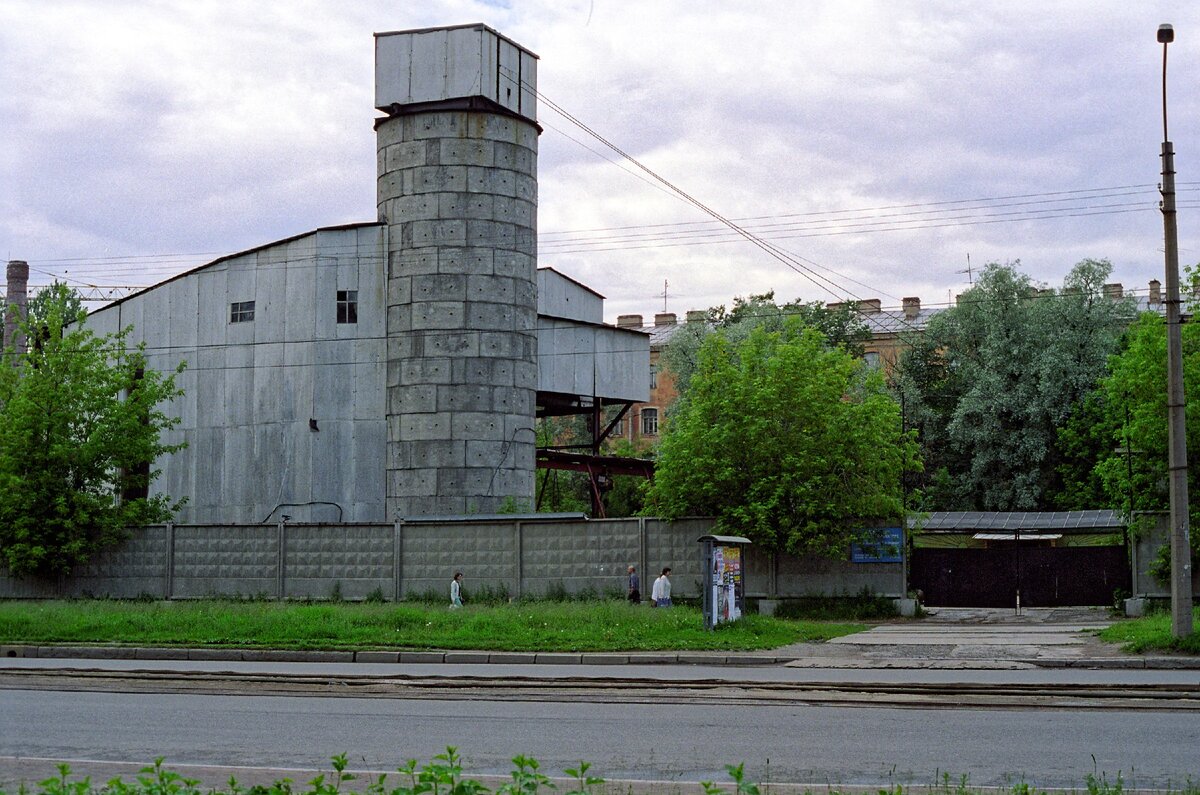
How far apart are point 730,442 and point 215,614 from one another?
41.5ft

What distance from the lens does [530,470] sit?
40.8 meters

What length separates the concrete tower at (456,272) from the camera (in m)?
39.3

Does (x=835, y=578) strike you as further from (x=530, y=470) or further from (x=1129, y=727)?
(x=1129, y=727)

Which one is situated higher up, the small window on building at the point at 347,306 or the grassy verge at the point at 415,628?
the small window on building at the point at 347,306

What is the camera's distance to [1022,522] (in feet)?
144

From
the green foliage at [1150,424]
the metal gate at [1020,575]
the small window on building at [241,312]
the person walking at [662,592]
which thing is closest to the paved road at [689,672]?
the person walking at [662,592]

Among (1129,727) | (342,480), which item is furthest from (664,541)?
(1129,727)

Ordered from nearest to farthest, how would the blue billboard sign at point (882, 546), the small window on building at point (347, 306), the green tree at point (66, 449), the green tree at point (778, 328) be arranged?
the blue billboard sign at point (882, 546)
the green tree at point (66, 449)
the small window on building at point (347, 306)
the green tree at point (778, 328)

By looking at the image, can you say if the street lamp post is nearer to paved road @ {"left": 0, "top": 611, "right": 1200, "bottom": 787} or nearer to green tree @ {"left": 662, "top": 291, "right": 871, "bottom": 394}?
paved road @ {"left": 0, "top": 611, "right": 1200, "bottom": 787}

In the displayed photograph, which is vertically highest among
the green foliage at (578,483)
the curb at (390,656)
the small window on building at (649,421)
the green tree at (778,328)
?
the green tree at (778,328)

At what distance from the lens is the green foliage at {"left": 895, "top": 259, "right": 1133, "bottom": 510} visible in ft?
182

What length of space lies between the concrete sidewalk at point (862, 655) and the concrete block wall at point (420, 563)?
4704 mm

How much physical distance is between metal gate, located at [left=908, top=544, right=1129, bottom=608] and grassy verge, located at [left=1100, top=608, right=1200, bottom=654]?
451 inches

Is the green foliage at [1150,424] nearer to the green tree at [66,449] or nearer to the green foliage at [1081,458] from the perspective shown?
the green foliage at [1081,458]
